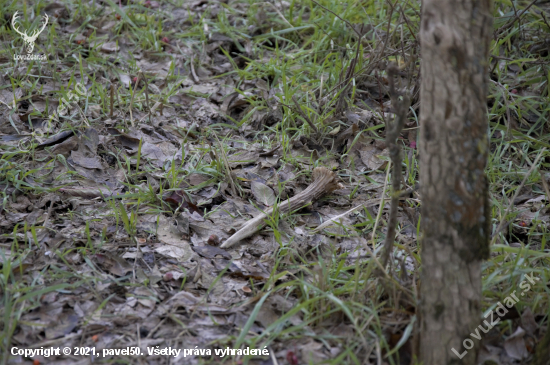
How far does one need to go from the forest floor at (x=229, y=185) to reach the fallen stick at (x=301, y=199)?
2 cm

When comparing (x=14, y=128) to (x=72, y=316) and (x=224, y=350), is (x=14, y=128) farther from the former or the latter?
(x=224, y=350)

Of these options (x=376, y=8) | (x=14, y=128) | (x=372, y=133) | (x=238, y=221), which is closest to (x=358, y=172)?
(x=372, y=133)

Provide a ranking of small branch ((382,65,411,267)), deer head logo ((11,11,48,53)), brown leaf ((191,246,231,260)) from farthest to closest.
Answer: deer head logo ((11,11,48,53)) < brown leaf ((191,246,231,260)) < small branch ((382,65,411,267))

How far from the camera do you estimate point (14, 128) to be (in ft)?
9.74

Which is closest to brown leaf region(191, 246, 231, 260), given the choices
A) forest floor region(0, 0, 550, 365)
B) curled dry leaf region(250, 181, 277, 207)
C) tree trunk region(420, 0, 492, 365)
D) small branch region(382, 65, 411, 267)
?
forest floor region(0, 0, 550, 365)

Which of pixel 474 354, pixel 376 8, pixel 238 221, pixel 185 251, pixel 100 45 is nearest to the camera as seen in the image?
pixel 474 354

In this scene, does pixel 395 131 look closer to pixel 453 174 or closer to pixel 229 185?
pixel 453 174

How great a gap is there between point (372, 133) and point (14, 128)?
2.30 meters

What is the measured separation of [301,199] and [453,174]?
3.80 ft

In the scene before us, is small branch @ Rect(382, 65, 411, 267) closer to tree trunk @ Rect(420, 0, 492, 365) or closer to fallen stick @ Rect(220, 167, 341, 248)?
tree trunk @ Rect(420, 0, 492, 365)

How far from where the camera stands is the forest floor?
6.21 ft

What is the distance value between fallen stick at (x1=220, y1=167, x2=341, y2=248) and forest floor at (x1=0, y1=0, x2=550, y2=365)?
2 centimetres

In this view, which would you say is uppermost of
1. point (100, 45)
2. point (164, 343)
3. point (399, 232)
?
point (100, 45)

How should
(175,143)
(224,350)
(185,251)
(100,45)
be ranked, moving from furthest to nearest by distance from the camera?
1. (100,45)
2. (175,143)
3. (185,251)
4. (224,350)
